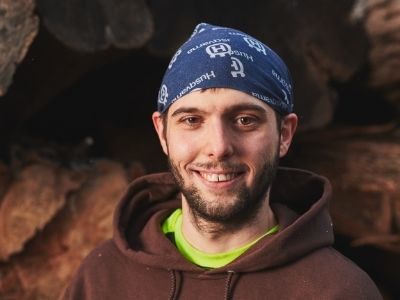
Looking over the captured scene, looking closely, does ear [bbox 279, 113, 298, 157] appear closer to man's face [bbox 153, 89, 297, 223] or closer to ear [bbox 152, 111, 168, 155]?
man's face [bbox 153, 89, 297, 223]

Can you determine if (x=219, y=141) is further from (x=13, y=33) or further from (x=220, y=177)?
(x=13, y=33)

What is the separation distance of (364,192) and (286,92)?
6.64 ft

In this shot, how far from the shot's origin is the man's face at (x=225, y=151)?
85.0 inches

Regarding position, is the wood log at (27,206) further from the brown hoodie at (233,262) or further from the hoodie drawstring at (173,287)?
the hoodie drawstring at (173,287)

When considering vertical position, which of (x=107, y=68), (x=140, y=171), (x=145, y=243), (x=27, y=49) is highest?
(x=27, y=49)

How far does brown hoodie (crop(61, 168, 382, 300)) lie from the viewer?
2135 millimetres

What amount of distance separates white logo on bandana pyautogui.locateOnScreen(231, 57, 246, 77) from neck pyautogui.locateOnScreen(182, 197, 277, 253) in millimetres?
417

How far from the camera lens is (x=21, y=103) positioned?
3377mm

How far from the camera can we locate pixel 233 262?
2.20m

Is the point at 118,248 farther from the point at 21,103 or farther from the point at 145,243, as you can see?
the point at 21,103

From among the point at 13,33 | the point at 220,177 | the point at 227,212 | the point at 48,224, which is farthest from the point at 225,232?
the point at 48,224

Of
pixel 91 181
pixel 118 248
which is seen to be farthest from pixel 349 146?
pixel 118 248

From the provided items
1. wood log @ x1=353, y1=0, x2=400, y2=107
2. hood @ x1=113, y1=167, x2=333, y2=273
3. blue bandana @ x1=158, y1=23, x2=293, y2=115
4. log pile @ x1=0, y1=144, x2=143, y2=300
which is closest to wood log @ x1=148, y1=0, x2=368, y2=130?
wood log @ x1=353, y1=0, x2=400, y2=107

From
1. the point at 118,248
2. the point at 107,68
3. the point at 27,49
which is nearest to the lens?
the point at 118,248
